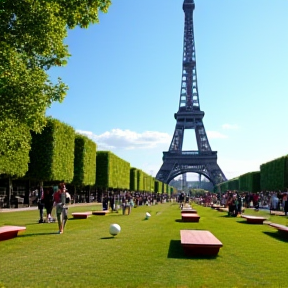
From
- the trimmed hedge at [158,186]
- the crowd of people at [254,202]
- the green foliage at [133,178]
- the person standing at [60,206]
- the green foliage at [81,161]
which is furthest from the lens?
the trimmed hedge at [158,186]

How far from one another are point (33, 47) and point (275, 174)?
161 feet

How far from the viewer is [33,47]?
1870 centimetres

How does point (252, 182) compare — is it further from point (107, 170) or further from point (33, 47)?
point (33, 47)

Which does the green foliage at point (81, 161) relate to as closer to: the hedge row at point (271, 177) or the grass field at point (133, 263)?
the hedge row at point (271, 177)

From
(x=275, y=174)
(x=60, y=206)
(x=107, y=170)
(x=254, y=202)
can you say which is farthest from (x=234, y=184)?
(x=60, y=206)

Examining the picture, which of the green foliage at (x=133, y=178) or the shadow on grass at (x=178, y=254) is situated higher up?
the green foliage at (x=133, y=178)

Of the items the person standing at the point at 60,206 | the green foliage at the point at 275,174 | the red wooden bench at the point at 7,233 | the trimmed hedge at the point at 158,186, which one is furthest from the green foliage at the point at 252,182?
the red wooden bench at the point at 7,233

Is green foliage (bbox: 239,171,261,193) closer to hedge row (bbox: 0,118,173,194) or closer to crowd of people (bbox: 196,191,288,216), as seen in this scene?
crowd of people (bbox: 196,191,288,216)

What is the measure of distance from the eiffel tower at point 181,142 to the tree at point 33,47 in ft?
356

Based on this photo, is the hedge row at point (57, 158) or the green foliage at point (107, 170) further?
the green foliage at point (107, 170)

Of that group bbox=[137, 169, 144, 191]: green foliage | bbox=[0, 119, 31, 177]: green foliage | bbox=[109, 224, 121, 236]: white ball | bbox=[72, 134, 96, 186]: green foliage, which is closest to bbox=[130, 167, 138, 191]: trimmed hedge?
bbox=[137, 169, 144, 191]: green foliage

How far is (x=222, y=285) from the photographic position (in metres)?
8.74

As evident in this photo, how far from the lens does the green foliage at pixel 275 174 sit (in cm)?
5647

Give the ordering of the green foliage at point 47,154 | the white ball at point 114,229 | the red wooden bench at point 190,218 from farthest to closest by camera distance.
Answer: the green foliage at point 47,154 → the red wooden bench at point 190,218 → the white ball at point 114,229
